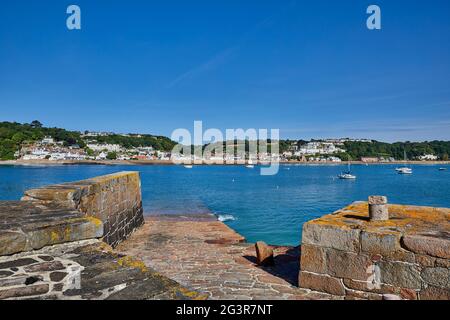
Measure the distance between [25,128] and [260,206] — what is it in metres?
156

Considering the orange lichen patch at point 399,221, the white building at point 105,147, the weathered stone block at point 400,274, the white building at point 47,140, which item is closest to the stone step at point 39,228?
the orange lichen patch at point 399,221

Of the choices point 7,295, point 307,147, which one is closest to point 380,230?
point 7,295

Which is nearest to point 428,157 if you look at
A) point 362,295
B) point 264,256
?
point 264,256

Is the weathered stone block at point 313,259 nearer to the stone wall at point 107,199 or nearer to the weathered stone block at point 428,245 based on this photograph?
the weathered stone block at point 428,245

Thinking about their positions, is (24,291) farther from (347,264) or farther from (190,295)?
(347,264)

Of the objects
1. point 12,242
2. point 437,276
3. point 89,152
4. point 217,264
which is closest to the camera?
point 12,242

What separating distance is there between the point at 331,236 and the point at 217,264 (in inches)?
128

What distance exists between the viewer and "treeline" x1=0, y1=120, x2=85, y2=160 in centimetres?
12694

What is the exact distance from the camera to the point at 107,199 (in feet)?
29.5

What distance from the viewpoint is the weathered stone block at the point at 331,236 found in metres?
4.94

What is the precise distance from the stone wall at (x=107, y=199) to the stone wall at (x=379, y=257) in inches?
163

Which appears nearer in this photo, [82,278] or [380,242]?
[82,278]

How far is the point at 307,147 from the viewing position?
198 metres

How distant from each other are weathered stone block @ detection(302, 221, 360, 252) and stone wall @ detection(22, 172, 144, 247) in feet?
12.9
